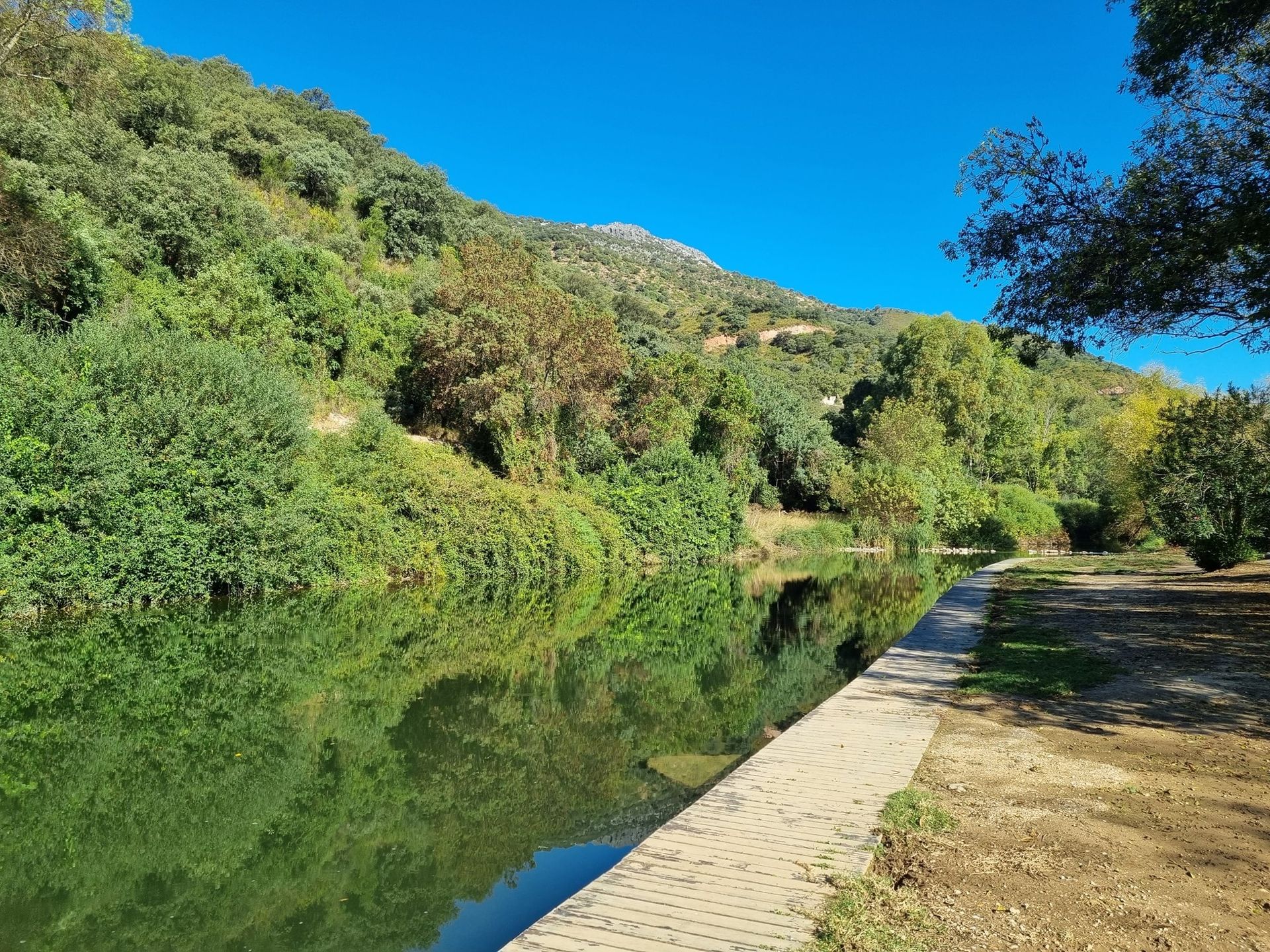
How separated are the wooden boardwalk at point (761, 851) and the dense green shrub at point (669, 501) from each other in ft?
71.7

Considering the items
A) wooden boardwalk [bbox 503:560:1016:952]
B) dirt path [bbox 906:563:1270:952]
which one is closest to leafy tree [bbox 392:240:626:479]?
wooden boardwalk [bbox 503:560:1016:952]

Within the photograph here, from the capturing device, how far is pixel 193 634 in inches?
509

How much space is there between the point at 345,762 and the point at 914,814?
541 centimetres

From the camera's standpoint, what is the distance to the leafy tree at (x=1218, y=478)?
17484 mm

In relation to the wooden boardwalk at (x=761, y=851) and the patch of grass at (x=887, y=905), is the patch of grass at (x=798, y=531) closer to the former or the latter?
the wooden boardwalk at (x=761, y=851)

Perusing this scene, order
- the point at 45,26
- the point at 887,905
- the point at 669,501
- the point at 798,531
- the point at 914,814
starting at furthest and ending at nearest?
the point at 798,531 → the point at 669,501 → the point at 45,26 → the point at 914,814 → the point at 887,905

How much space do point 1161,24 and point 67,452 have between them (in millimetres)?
18172

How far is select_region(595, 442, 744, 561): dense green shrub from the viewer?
97.8ft

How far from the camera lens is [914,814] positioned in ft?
16.1


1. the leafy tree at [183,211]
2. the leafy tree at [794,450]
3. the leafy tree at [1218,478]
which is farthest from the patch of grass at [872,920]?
the leafy tree at [794,450]

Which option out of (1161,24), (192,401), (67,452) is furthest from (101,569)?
(1161,24)

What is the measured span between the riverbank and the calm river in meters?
2.41

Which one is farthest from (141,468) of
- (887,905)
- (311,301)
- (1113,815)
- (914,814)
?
(1113,815)

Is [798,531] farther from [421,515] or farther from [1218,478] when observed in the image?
[421,515]
